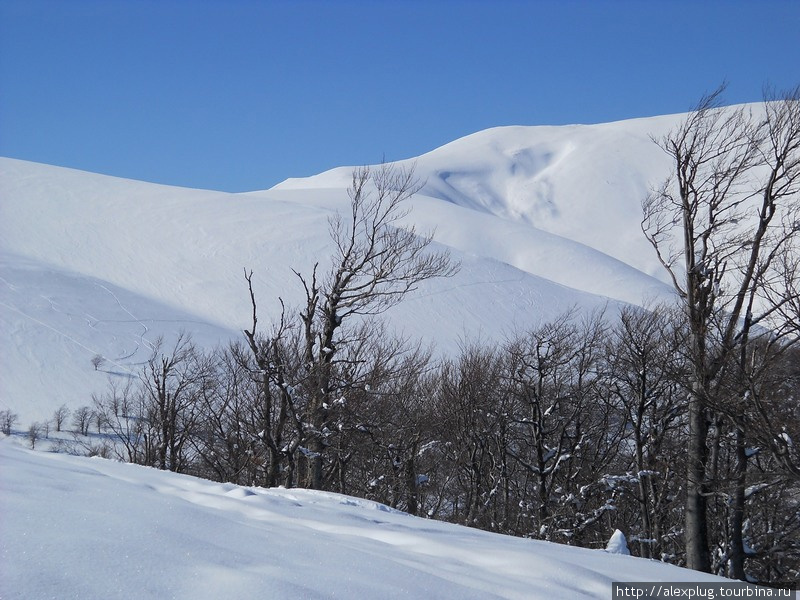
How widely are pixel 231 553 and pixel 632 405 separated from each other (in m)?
18.3

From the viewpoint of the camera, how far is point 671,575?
5.12 meters

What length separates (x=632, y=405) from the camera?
20141 millimetres

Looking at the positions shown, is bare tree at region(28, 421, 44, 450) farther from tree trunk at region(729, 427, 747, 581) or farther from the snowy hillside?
tree trunk at region(729, 427, 747, 581)

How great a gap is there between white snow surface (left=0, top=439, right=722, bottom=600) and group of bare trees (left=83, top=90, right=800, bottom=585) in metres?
4.50

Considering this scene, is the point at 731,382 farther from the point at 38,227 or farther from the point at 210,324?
the point at 38,227

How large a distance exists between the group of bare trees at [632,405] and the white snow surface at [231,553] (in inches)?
177

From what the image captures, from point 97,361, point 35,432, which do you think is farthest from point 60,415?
point 97,361

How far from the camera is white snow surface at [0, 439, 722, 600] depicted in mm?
2907

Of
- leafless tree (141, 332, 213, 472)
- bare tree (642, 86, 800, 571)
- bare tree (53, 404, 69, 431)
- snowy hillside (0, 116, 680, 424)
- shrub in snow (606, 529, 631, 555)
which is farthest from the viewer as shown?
snowy hillside (0, 116, 680, 424)

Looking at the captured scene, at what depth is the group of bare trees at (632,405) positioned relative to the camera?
401 inches

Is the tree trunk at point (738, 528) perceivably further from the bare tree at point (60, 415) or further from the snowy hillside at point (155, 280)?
the snowy hillside at point (155, 280)

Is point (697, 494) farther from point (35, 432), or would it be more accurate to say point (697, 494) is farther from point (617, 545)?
point (35, 432)

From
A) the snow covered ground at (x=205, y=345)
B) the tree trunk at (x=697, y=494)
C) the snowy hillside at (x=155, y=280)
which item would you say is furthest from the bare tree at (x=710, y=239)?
the snowy hillside at (x=155, y=280)

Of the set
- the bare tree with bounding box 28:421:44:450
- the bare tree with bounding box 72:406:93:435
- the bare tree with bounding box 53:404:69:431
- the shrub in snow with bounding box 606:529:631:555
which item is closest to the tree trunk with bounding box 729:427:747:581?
the shrub in snow with bounding box 606:529:631:555
